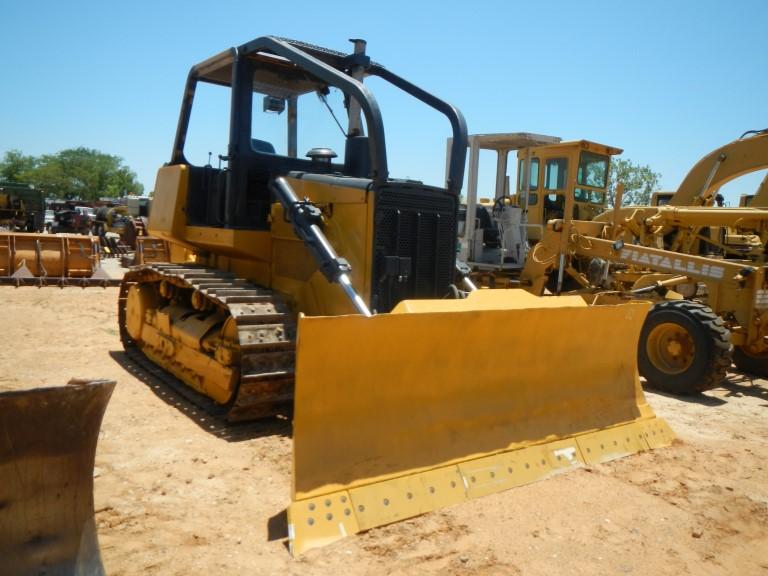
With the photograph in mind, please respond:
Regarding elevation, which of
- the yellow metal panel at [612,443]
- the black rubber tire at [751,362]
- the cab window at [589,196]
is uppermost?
the cab window at [589,196]

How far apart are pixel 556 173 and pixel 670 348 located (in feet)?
18.0

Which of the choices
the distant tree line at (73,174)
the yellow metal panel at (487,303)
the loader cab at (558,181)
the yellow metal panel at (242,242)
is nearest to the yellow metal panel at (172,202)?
the yellow metal panel at (242,242)

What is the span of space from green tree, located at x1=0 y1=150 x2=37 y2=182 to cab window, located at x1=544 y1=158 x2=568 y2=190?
267 ft

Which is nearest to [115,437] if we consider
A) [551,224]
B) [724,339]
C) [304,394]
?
[304,394]

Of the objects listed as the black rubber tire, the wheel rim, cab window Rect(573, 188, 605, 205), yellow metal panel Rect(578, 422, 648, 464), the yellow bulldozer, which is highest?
cab window Rect(573, 188, 605, 205)

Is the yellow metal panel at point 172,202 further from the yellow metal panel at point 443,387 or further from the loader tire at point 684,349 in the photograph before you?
the loader tire at point 684,349

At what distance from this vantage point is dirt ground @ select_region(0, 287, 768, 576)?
2895 millimetres

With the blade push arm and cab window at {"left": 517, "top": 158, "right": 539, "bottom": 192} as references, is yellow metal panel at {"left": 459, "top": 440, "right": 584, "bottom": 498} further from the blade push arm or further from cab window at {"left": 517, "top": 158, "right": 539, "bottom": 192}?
cab window at {"left": 517, "top": 158, "right": 539, "bottom": 192}

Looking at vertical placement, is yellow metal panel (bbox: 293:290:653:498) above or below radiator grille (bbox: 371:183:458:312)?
below

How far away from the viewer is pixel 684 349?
6.73 m

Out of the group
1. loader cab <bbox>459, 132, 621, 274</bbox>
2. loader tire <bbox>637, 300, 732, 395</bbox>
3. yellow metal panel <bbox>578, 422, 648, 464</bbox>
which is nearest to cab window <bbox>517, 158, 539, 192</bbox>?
loader cab <bbox>459, 132, 621, 274</bbox>

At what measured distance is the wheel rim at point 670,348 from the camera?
22.0ft

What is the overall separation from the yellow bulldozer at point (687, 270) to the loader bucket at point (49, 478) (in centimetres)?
595

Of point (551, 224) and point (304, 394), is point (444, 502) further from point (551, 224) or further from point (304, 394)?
point (551, 224)
